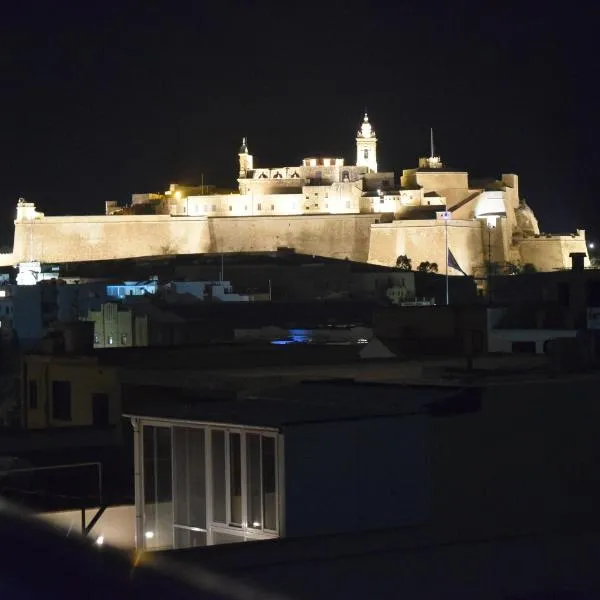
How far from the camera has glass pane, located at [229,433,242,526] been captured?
18.2ft

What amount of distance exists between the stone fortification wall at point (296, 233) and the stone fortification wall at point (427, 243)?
69 cm

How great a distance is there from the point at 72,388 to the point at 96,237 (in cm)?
4187

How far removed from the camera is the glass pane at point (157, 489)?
5.85 m

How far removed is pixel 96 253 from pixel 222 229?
160 inches

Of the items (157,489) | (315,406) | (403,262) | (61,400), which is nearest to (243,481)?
(157,489)

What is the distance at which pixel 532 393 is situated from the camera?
6.44 m

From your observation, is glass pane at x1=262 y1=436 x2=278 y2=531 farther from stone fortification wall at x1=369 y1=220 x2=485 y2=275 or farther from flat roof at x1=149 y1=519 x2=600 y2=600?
stone fortification wall at x1=369 y1=220 x2=485 y2=275

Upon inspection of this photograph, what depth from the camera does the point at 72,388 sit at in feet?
37.4

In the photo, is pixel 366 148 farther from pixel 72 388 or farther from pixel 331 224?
pixel 72 388

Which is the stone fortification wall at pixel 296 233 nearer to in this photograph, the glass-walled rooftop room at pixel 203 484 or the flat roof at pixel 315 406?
the flat roof at pixel 315 406

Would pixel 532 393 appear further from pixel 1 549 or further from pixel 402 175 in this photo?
pixel 402 175

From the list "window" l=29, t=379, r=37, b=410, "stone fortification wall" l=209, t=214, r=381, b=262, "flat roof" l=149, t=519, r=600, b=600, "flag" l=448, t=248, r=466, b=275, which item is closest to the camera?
"flat roof" l=149, t=519, r=600, b=600

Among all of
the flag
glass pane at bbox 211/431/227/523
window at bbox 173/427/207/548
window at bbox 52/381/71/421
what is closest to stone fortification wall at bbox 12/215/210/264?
the flag

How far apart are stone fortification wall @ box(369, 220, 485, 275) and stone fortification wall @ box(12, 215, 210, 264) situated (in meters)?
5.52
